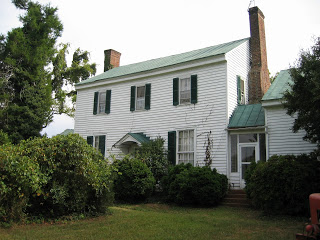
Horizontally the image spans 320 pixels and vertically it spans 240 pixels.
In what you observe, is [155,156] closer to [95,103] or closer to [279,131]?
[279,131]

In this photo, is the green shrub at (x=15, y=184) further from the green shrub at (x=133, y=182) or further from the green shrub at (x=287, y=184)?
the green shrub at (x=287, y=184)

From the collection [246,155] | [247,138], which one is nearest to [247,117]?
[247,138]

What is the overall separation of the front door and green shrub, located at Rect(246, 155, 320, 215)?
138 inches

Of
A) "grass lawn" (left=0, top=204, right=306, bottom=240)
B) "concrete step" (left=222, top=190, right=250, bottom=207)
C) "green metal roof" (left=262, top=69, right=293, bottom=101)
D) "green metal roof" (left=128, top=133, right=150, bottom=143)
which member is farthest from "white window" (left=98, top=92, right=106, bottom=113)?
"grass lawn" (left=0, top=204, right=306, bottom=240)

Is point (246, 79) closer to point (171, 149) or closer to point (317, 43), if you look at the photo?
point (171, 149)

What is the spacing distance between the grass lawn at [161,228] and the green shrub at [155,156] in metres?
4.86

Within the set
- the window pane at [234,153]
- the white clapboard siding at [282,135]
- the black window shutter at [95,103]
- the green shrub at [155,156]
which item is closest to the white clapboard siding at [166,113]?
the black window shutter at [95,103]

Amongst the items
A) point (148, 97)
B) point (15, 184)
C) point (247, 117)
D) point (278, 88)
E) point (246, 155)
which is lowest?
point (15, 184)

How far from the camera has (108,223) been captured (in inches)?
328

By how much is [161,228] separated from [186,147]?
7658 millimetres

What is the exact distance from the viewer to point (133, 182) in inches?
508

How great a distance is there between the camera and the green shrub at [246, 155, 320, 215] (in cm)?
929

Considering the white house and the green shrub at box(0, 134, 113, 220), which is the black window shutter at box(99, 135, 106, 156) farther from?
the green shrub at box(0, 134, 113, 220)

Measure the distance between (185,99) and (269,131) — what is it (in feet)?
14.7
